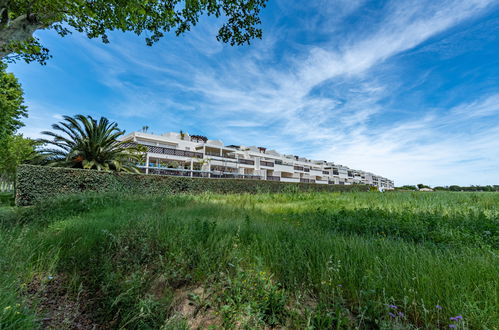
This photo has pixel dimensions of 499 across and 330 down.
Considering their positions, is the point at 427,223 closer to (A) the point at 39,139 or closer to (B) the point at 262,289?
(B) the point at 262,289

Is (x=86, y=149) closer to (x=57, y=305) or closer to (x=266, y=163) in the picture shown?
(x=57, y=305)

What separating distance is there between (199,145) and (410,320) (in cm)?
3856

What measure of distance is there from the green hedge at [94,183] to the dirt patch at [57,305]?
32.1 ft

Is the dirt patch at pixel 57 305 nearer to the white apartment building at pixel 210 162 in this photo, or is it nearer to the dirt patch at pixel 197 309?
the dirt patch at pixel 197 309

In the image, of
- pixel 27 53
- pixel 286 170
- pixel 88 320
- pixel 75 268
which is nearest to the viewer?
pixel 88 320

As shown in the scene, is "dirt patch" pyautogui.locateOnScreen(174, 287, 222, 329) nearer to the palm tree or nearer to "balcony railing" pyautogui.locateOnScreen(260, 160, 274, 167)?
the palm tree

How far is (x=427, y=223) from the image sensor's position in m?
4.25

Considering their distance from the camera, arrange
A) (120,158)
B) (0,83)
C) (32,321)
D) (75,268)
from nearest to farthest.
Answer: (32,321) < (75,268) < (0,83) < (120,158)

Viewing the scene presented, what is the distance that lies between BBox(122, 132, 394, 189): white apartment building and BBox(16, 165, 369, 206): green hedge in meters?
7.65

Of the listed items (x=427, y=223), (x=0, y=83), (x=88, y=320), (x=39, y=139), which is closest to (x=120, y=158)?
(x=39, y=139)

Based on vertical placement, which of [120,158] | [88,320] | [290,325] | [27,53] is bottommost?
[88,320]

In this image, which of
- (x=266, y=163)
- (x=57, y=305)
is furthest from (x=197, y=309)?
(x=266, y=163)

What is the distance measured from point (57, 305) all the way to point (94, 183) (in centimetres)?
1124

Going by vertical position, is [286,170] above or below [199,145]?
below
